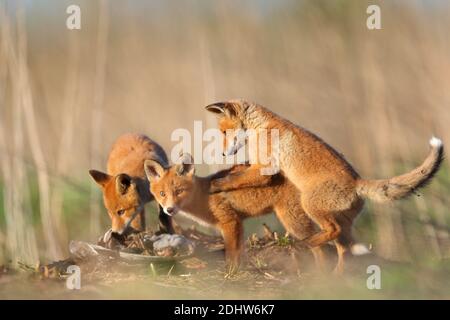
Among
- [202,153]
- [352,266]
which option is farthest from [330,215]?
[202,153]

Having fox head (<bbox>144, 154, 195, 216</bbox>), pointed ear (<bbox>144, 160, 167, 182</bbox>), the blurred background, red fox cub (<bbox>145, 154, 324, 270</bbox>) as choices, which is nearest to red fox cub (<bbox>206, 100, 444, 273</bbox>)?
red fox cub (<bbox>145, 154, 324, 270</bbox>)

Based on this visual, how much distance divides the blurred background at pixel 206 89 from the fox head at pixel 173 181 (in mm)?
1721

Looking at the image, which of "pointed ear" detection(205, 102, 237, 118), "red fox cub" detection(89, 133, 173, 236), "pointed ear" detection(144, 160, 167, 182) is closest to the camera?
"pointed ear" detection(144, 160, 167, 182)

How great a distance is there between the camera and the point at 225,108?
816cm

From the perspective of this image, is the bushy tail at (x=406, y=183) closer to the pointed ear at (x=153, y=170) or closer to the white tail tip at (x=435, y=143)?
the white tail tip at (x=435, y=143)

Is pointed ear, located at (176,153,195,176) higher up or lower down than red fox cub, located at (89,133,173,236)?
higher up

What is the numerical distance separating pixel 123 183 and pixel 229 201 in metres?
1.12

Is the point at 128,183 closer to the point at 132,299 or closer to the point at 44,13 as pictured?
the point at 132,299

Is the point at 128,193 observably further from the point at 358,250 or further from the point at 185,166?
the point at 358,250

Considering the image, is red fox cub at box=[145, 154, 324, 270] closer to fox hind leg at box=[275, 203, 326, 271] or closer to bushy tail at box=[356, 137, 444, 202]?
fox hind leg at box=[275, 203, 326, 271]

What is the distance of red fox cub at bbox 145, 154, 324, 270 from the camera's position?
7719mm

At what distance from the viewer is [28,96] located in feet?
29.1

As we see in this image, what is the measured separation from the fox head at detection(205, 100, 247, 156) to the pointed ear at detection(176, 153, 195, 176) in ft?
1.57

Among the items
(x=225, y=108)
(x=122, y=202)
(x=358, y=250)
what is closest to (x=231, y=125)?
(x=225, y=108)
